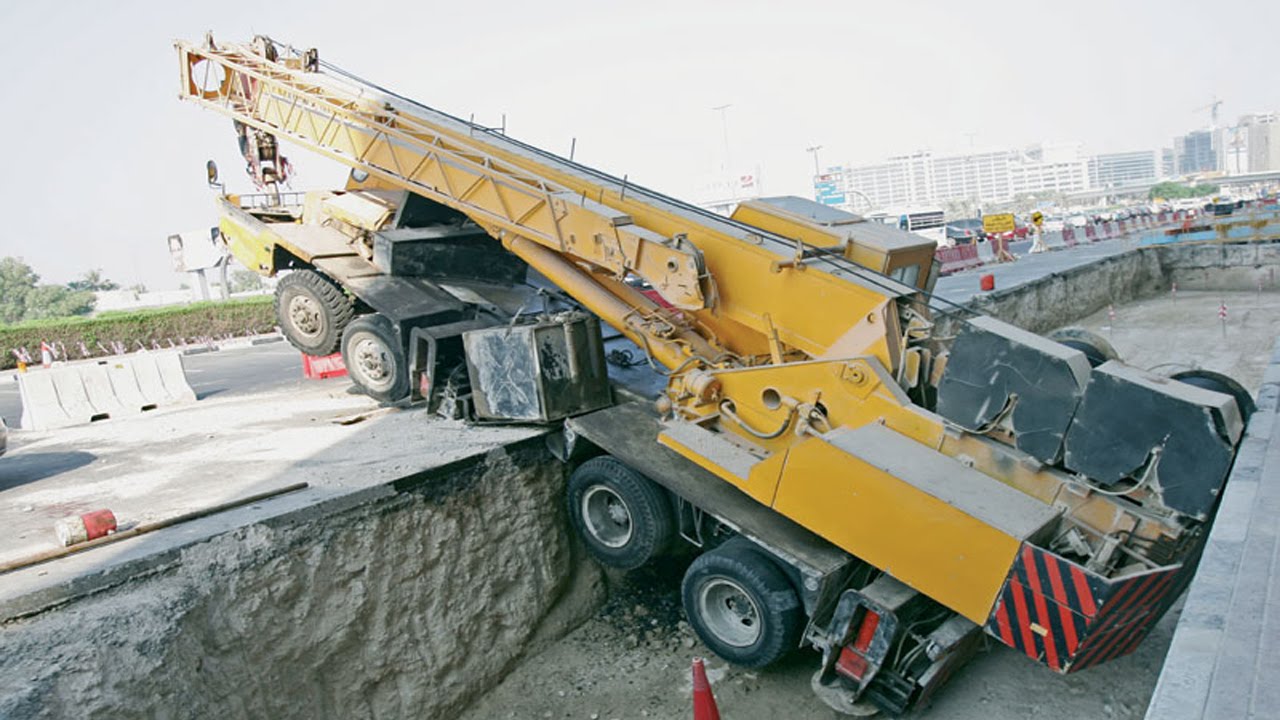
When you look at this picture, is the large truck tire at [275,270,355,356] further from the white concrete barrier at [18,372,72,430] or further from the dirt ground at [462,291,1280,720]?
the dirt ground at [462,291,1280,720]

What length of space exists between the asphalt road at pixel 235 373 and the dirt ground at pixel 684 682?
724 centimetres

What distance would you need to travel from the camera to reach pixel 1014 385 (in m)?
4.72

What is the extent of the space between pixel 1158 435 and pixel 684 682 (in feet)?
11.2

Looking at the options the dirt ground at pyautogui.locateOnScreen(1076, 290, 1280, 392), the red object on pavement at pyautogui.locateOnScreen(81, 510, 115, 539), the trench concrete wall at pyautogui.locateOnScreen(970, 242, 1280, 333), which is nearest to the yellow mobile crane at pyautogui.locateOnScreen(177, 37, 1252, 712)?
the red object on pavement at pyautogui.locateOnScreen(81, 510, 115, 539)

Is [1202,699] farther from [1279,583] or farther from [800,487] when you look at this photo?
[800,487]

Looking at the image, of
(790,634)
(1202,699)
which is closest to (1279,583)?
(1202,699)

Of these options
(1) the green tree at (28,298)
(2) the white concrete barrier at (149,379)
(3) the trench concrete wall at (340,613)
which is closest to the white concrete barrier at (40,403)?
(2) the white concrete barrier at (149,379)

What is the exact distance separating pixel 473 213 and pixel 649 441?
9.57 ft

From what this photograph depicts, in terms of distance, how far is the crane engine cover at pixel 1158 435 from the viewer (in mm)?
4121

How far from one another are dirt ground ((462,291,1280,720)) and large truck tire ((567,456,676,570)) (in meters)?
0.71

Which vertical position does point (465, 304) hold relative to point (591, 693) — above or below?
above

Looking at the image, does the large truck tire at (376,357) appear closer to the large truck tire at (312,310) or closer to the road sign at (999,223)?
the large truck tire at (312,310)

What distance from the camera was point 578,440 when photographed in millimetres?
6777

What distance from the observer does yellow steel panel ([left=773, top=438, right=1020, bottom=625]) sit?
170 inches
